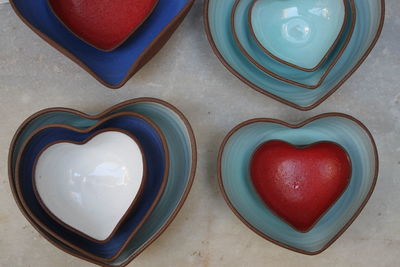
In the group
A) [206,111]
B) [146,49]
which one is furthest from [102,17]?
[206,111]

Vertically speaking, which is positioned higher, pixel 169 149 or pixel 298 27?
pixel 298 27

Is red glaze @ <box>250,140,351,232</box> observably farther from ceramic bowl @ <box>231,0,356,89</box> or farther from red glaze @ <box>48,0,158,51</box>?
red glaze @ <box>48,0,158,51</box>

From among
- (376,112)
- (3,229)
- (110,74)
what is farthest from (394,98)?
(3,229)

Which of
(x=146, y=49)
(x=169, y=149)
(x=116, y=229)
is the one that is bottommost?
(x=116, y=229)

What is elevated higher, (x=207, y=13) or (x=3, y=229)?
(x=207, y=13)

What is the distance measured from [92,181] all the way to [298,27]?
15.2 inches

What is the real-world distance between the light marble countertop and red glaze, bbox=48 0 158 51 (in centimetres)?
7

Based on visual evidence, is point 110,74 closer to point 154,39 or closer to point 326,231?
point 154,39

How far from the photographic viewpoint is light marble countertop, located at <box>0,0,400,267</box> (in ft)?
2.39

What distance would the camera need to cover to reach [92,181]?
69cm

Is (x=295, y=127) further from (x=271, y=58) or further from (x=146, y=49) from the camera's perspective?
(x=146, y=49)

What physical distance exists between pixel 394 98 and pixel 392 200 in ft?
0.53

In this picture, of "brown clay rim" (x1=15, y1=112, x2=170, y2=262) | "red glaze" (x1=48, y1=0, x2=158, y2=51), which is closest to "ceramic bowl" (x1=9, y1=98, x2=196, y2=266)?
"brown clay rim" (x1=15, y1=112, x2=170, y2=262)

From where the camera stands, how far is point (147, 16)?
675 mm
